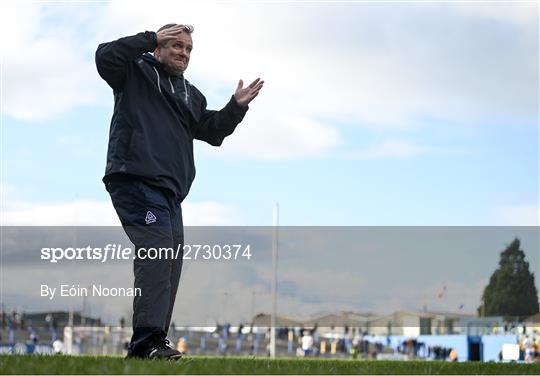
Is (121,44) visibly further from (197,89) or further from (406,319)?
(406,319)

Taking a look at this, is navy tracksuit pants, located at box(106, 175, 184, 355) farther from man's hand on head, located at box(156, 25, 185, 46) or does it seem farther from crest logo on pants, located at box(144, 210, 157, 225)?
man's hand on head, located at box(156, 25, 185, 46)

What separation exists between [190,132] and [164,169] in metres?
0.49

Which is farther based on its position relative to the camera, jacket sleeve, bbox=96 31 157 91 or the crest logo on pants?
jacket sleeve, bbox=96 31 157 91

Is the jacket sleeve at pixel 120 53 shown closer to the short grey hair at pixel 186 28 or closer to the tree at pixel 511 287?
the short grey hair at pixel 186 28

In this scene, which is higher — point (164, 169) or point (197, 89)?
point (197, 89)

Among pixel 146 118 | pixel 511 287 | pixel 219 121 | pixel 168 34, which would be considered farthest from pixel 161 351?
pixel 511 287

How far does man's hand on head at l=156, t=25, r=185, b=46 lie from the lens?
205 inches

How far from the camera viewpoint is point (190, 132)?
18.1 feet

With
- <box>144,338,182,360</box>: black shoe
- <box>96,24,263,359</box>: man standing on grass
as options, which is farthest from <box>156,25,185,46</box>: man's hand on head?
<box>144,338,182,360</box>: black shoe

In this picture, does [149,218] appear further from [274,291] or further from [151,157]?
[274,291]

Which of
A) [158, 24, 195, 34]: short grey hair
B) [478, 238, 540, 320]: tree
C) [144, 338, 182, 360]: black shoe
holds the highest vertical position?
[478, 238, 540, 320]: tree

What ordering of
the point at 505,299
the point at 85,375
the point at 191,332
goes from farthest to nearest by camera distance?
the point at 505,299 → the point at 191,332 → the point at 85,375

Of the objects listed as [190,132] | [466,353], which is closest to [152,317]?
[190,132]

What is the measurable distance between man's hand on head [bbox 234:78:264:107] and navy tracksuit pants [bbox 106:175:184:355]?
94 cm
